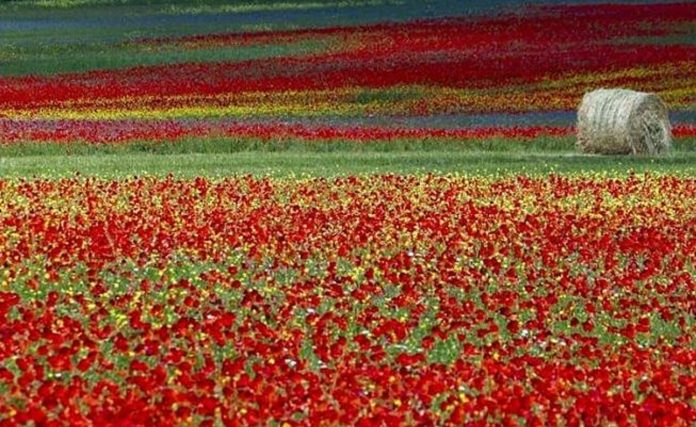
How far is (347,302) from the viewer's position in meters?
11.8

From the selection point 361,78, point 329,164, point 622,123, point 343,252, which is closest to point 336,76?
point 361,78

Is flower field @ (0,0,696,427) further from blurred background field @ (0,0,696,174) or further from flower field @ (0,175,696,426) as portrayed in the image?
blurred background field @ (0,0,696,174)

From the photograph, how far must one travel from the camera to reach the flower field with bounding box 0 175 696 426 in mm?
8469

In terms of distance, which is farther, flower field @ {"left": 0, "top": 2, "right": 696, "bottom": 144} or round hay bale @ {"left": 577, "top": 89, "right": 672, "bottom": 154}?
flower field @ {"left": 0, "top": 2, "right": 696, "bottom": 144}

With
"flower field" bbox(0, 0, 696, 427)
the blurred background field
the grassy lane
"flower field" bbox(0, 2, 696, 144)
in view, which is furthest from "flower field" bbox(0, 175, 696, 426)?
"flower field" bbox(0, 2, 696, 144)

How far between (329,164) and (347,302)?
12.9 meters

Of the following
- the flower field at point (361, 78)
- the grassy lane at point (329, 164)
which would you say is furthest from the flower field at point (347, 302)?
the flower field at point (361, 78)

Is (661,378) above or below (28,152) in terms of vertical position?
above

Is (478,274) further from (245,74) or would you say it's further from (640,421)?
(245,74)

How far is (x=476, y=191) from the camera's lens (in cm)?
1995

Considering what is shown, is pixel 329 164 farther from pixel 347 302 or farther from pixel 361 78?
pixel 361 78

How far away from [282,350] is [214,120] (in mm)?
23712

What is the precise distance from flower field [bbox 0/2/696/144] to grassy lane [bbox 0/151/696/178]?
92.2 inches

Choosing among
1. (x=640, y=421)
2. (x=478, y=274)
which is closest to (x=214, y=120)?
(x=478, y=274)
